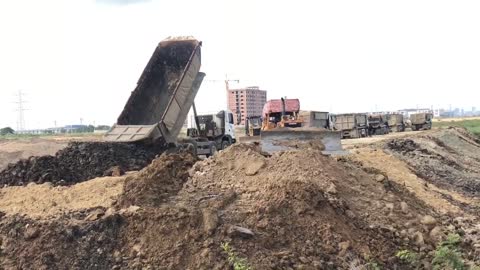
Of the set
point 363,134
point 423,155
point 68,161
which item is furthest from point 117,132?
point 363,134

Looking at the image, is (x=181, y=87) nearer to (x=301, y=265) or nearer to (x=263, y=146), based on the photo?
(x=263, y=146)

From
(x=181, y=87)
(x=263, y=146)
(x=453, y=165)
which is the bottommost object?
(x=453, y=165)

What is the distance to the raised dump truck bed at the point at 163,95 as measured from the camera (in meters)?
15.2

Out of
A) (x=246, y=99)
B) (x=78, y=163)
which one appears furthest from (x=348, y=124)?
(x=78, y=163)

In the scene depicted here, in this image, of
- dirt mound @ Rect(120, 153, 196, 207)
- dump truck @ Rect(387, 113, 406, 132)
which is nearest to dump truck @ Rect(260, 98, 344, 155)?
dirt mound @ Rect(120, 153, 196, 207)

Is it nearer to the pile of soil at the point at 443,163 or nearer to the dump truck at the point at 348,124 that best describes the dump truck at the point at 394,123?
the dump truck at the point at 348,124

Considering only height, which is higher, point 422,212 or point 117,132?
point 117,132

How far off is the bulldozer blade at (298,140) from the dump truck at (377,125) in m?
32.0

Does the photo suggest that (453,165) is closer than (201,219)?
No

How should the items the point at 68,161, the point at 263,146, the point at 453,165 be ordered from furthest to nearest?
the point at 453,165 < the point at 68,161 < the point at 263,146

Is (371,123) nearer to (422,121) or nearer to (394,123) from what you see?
(394,123)

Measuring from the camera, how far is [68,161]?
1397 cm

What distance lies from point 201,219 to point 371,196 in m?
3.23

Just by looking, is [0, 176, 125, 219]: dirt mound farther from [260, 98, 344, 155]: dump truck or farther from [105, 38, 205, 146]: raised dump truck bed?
[105, 38, 205, 146]: raised dump truck bed
